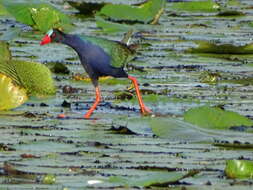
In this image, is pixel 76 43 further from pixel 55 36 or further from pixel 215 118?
pixel 215 118

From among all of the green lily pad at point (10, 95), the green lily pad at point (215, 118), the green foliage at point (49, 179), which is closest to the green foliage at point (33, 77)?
the green lily pad at point (10, 95)

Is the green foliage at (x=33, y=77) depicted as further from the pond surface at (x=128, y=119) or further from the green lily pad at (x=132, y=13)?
the green lily pad at (x=132, y=13)

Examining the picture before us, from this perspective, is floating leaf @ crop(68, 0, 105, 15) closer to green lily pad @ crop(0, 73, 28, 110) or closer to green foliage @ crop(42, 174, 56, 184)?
green lily pad @ crop(0, 73, 28, 110)

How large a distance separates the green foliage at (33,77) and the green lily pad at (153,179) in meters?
1.99

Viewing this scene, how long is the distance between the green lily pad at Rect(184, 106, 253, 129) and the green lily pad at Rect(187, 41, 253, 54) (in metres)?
2.54

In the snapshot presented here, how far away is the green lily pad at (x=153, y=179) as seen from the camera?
14.0 feet

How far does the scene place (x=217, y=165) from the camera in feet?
15.6

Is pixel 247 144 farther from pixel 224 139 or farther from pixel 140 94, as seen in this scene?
pixel 140 94

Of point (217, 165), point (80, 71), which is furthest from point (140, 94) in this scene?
point (217, 165)

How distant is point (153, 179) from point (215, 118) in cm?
137

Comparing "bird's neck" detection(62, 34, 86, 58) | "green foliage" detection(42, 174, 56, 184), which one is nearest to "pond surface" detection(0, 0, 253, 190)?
"green foliage" detection(42, 174, 56, 184)

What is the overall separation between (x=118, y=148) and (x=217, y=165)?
58cm

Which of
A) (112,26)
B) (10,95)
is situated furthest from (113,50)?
(112,26)

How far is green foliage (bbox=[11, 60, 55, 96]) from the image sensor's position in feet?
20.5
